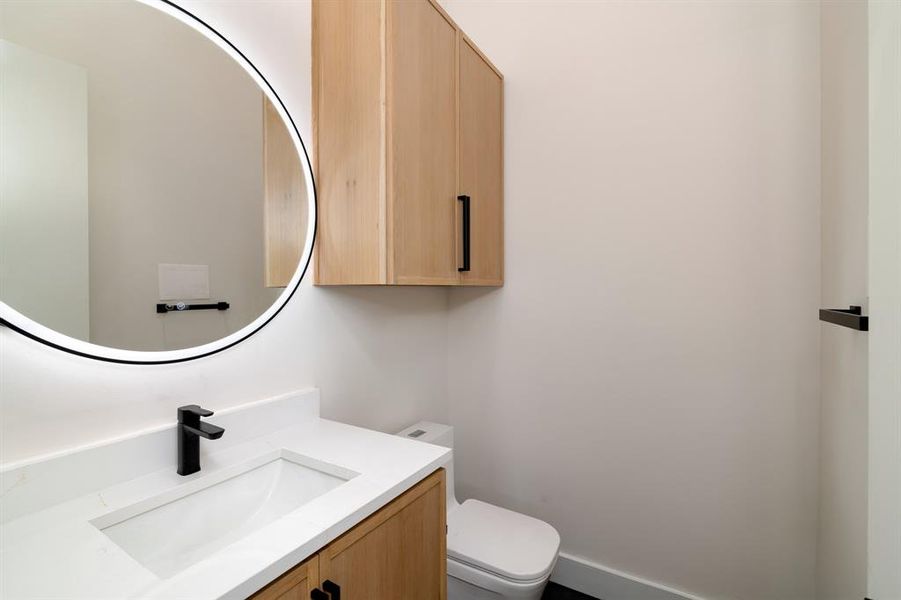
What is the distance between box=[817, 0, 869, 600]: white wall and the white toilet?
2.57ft

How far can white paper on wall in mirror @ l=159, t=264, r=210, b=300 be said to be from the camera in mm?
996

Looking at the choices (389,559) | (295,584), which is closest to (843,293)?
(389,559)

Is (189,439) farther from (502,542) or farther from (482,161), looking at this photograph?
(482,161)

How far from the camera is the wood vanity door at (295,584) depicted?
2.01 ft

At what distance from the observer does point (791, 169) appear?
53.7 inches

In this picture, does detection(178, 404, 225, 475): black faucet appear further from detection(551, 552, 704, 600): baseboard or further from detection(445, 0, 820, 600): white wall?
detection(551, 552, 704, 600): baseboard

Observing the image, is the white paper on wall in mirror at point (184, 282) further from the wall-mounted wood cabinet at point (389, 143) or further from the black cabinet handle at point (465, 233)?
the black cabinet handle at point (465, 233)

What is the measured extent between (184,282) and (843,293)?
1754 millimetres

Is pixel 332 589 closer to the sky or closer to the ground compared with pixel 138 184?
closer to the ground

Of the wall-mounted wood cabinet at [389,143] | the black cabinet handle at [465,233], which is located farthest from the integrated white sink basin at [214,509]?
the black cabinet handle at [465,233]

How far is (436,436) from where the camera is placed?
5.52ft

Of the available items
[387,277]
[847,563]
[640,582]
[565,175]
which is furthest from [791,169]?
[640,582]

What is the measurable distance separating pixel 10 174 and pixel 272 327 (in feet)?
2.07

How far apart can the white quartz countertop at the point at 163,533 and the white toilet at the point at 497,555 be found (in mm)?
546
